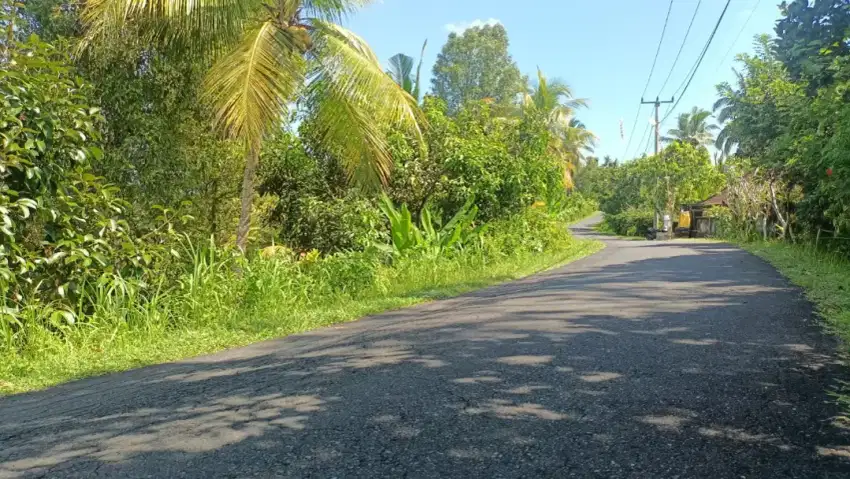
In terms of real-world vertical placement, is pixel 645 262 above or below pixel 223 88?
below

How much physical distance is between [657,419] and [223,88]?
7.12 metres

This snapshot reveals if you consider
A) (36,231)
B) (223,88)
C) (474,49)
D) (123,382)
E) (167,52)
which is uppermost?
(474,49)

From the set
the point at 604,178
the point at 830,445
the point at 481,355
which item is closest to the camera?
the point at 830,445

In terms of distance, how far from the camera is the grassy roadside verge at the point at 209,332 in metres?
5.41

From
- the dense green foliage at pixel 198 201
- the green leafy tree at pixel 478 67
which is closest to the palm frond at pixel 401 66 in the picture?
the dense green foliage at pixel 198 201

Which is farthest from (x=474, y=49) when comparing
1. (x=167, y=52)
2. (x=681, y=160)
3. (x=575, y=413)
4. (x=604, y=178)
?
(x=575, y=413)

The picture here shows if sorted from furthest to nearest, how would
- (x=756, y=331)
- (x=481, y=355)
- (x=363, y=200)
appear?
(x=363, y=200) → (x=756, y=331) → (x=481, y=355)

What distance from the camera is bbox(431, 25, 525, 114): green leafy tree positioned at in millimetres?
41219

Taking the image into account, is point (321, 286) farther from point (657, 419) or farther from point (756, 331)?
point (657, 419)

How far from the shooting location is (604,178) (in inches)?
2493

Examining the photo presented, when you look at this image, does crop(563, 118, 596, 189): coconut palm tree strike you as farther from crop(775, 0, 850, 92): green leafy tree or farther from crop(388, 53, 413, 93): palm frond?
crop(775, 0, 850, 92): green leafy tree

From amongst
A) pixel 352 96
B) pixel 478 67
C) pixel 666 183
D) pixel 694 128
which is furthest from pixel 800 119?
pixel 694 128

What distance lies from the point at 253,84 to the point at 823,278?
8.91 metres

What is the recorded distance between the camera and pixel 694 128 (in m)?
51.4
